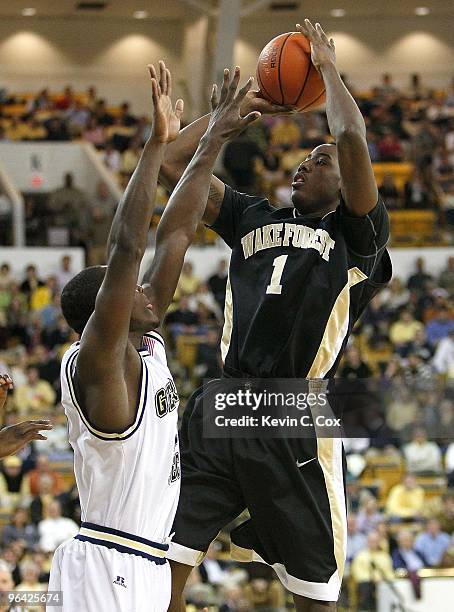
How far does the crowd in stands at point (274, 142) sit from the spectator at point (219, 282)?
1.67 m

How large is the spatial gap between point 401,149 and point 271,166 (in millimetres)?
3066

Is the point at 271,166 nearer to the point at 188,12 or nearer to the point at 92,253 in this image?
the point at 92,253

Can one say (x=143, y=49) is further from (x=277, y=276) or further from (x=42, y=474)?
(x=277, y=276)

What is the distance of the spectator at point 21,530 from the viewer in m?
10.4

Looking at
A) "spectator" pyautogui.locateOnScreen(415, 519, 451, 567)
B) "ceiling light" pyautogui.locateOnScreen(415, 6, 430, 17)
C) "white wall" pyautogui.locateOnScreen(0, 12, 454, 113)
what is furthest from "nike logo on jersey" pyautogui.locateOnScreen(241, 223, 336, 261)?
"ceiling light" pyautogui.locateOnScreen(415, 6, 430, 17)

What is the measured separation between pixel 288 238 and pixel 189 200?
0.51 meters

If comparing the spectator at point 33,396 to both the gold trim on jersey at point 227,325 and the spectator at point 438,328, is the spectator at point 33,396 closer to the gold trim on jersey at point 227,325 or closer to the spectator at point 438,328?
the spectator at point 438,328

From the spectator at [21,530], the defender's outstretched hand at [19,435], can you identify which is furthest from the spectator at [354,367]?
the defender's outstretched hand at [19,435]

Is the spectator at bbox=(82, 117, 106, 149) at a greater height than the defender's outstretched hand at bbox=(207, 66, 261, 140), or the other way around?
the spectator at bbox=(82, 117, 106, 149)

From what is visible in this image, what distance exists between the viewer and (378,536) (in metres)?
10.6

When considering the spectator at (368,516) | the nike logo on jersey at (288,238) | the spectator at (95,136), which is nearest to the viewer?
the nike logo on jersey at (288,238)

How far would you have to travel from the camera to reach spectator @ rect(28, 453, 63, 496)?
1145 centimetres

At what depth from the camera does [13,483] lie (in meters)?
11.7

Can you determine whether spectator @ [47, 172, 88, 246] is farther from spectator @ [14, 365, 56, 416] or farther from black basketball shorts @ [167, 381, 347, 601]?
black basketball shorts @ [167, 381, 347, 601]
